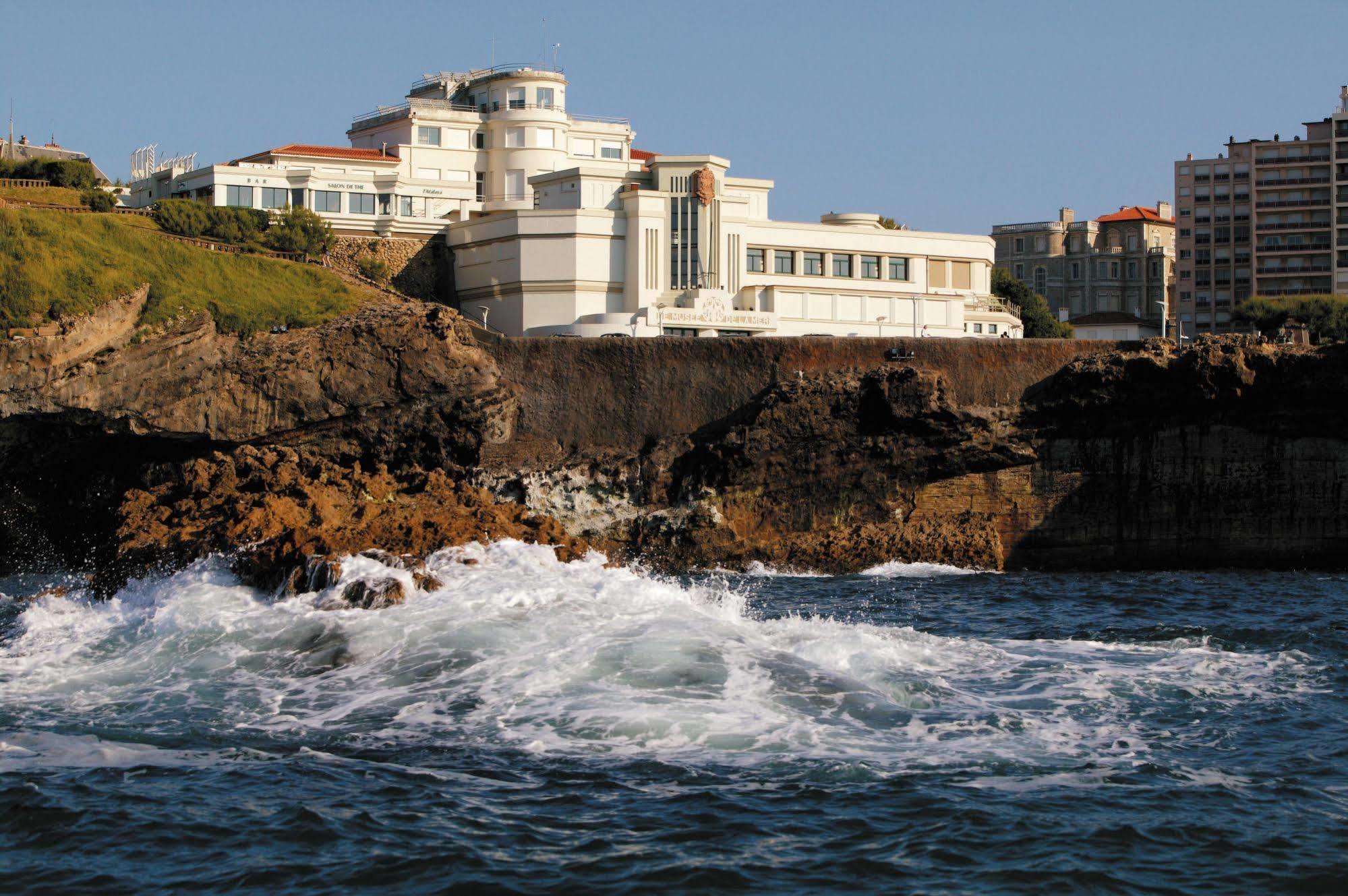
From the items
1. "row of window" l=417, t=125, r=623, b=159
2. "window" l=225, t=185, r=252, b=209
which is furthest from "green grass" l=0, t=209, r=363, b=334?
"row of window" l=417, t=125, r=623, b=159

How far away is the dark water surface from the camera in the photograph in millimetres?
12344

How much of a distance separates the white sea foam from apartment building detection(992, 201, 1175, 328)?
119 m

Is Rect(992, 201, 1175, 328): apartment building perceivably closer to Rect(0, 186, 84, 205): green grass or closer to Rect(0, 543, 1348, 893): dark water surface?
Rect(0, 186, 84, 205): green grass

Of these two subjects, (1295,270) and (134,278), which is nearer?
(134,278)

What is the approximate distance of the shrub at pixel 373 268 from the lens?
5241 centimetres

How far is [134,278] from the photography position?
3603 centimetres

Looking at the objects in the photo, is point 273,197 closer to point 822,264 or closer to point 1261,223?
point 822,264

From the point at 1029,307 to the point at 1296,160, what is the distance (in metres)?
35.4

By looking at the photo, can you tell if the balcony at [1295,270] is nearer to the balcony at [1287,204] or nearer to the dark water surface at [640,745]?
the balcony at [1287,204]

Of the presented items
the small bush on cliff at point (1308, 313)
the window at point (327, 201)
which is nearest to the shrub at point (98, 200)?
the window at point (327, 201)

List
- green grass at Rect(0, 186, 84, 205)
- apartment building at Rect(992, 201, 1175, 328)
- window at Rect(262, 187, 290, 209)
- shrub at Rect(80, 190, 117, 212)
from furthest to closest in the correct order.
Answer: apartment building at Rect(992, 201, 1175, 328) → window at Rect(262, 187, 290, 209) → shrub at Rect(80, 190, 117, 212) → green grass at Rect(0, 186, 84, 205)

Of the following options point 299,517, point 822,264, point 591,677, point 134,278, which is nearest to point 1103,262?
point 822,264

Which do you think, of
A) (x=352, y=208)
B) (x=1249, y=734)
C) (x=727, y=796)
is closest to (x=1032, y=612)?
(x=1249, y=734)

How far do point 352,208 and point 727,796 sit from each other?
147 feet
